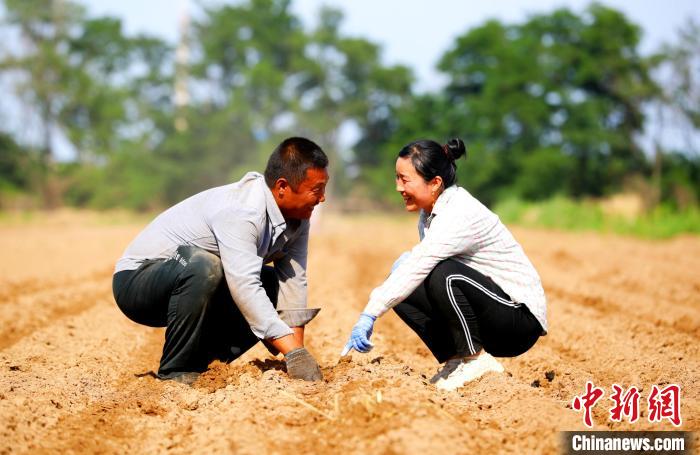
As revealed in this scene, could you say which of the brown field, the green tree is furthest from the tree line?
the brown field

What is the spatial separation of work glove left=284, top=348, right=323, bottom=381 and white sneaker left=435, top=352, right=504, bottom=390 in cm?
73

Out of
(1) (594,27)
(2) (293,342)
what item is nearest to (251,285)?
(2) (293,342)

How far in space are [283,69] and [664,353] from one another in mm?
38470

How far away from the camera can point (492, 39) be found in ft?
109

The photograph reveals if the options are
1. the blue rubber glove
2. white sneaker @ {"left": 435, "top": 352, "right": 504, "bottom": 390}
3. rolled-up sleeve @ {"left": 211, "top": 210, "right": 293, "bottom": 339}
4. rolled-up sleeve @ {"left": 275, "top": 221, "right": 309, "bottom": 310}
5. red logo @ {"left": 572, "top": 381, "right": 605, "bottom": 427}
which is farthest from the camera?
rolled-up sleeve @ {"left": 275, "top": 221, "right": 309, "bottom": 310}

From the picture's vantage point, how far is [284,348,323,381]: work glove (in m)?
3.77

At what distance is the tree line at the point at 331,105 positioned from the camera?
30245 millimetres

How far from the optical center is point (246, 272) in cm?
372

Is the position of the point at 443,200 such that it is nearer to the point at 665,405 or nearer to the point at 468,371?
the point at 468,371

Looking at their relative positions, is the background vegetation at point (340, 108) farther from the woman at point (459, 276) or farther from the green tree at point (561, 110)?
the woman at point (459, 276)

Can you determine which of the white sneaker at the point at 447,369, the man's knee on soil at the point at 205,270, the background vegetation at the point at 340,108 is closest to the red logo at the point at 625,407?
the white sneaker at the point at 447,369

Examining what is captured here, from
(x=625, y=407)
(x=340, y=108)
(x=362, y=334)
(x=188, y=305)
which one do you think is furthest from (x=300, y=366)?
(x=340, y=108)

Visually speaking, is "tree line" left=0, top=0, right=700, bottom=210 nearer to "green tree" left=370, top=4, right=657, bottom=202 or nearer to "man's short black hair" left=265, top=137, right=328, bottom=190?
"green tree" left=370, top=4, right=657, bottom=202

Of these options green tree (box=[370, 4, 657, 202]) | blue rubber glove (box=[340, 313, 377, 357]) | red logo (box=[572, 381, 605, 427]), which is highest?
green tree (box=[370, 4, 657, 202])
